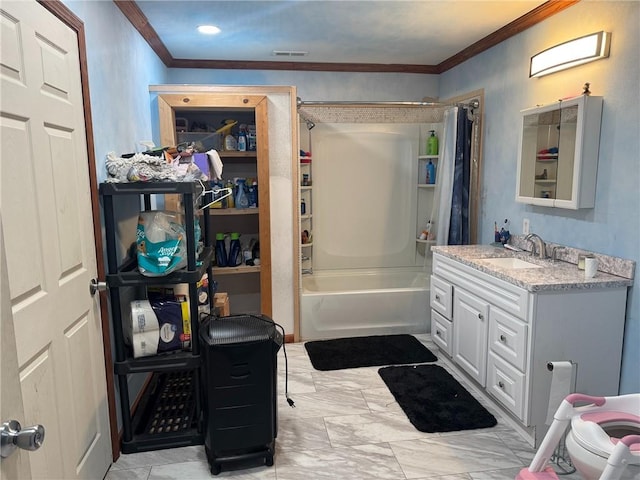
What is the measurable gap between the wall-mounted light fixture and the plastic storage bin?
2237 millimetres

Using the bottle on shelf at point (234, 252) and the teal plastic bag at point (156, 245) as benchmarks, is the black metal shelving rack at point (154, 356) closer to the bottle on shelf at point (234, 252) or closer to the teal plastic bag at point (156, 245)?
the teal plastic bag at point (156, 245)

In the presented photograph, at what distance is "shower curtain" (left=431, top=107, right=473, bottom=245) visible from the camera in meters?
3.51

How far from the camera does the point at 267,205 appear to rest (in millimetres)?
3311

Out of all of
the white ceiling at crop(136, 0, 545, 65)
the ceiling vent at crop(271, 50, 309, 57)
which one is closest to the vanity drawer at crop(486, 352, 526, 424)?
the white ceiling at crop(136, 0, 545, 65)

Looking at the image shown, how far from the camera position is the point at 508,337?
89.9 inches

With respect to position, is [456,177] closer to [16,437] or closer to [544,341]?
[544,341]

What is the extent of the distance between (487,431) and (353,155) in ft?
9.01

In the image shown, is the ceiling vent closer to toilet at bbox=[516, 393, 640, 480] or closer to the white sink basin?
the white sink basin

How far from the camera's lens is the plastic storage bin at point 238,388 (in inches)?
77.4

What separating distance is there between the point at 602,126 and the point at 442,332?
1638mm

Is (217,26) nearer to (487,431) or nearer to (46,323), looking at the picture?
(46,323)

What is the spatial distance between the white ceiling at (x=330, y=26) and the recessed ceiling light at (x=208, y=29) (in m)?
0.05

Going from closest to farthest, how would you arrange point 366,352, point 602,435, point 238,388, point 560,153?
point 602,435
point 238,388
point 560,153
point 366,352

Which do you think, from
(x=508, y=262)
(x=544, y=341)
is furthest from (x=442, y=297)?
(x=544, y=341)
